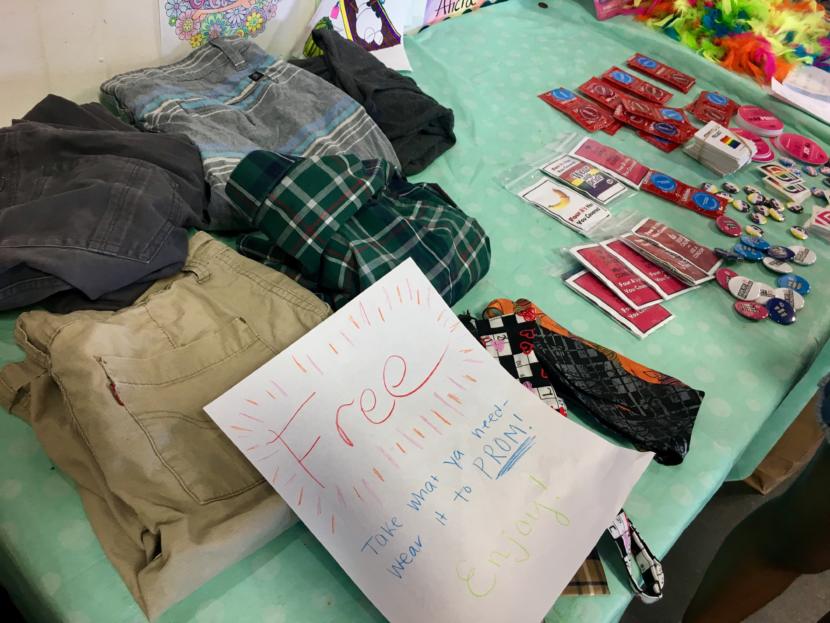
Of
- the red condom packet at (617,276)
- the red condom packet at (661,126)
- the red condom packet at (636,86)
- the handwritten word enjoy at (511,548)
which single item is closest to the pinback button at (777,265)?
the red condom packet at (617,276)

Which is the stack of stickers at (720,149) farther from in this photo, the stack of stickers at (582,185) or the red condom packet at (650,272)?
the red condom packet at (650,272)

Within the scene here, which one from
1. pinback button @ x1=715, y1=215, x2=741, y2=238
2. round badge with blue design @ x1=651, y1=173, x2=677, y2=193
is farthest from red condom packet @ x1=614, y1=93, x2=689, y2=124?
pinback button @ x1=715, y1=215, x2=741, y2=238

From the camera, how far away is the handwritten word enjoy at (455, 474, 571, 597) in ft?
1.61

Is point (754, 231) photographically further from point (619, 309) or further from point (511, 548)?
point (511, 548)

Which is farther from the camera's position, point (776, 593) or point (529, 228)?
point (529, 228)

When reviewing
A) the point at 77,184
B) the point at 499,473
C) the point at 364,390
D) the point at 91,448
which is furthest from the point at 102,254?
the point at 499,473

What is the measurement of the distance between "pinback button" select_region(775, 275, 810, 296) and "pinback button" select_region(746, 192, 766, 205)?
0.19 meters

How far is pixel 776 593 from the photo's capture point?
2.51ft

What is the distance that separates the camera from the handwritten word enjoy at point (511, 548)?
0.49 m

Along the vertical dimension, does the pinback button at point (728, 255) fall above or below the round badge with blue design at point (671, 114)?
below

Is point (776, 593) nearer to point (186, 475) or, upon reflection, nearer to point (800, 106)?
point (186, 475)

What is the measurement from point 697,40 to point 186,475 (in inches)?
61.3

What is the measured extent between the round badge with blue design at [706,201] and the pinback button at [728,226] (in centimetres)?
2

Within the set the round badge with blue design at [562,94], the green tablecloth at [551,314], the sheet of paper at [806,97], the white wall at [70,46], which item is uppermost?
the white wall at [70,46]
